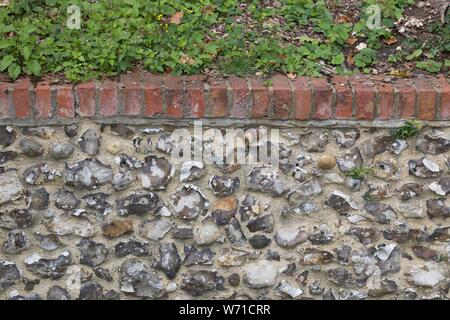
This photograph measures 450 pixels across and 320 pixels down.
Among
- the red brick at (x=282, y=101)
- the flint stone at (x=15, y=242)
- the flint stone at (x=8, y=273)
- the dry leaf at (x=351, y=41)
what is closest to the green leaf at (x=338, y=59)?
the dry leaf at (x=351, y=41)

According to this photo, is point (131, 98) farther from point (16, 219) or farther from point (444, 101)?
point (444, 101)

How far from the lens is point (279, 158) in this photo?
3279 mm

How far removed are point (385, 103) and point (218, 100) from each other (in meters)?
0.79

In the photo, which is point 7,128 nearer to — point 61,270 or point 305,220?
point 61,270

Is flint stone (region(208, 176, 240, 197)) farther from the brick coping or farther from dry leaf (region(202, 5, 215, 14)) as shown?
dry leaf (region(202, 5, 215, 14))

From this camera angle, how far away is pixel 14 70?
3.25m

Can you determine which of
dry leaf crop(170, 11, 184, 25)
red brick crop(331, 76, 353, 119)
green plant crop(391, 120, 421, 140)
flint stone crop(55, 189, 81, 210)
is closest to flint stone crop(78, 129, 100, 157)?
flint stone crop(55, 189, 81, 210)

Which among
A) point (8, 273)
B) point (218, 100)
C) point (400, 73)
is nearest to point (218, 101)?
point (218, 100)

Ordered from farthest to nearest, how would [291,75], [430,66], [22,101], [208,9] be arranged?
[208,9], [430,66], [291,75], [22,101]

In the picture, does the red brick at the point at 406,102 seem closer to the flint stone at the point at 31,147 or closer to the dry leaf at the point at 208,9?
the dry leaf at the point at 208,9

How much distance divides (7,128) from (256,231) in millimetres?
1266

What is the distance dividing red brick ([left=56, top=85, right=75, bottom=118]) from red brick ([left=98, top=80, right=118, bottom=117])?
0.42ft

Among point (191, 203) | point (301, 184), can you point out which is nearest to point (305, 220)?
point (301, 184)

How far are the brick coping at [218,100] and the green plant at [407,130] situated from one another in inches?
1.5
